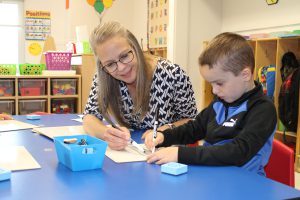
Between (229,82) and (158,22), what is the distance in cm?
437

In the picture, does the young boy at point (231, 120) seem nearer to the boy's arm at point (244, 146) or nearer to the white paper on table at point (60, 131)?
the boy's arm at point (244, 146)

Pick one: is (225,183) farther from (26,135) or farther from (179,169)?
(26,135)

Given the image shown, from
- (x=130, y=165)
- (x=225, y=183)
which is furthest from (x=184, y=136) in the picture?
(x=225, y=183)

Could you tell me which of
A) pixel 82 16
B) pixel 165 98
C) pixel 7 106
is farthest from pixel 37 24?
pixel 165 98

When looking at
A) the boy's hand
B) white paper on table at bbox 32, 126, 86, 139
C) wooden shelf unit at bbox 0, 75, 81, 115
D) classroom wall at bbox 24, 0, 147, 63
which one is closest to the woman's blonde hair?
white paper on table at bbox 32, 126, 86, 139

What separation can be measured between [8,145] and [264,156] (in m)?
0.81

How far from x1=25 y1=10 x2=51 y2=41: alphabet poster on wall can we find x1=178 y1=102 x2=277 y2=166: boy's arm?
5.56 m

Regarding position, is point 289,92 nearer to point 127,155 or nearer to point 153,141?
point 153,141

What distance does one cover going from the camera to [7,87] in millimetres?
3275

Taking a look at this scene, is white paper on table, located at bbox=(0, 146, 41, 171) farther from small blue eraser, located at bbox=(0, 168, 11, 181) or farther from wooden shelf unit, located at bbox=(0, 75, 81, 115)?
wooden shelf unit, located at bbox=(0, 75, 81, 115)

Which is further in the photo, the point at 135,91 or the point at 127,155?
the point at 135,91

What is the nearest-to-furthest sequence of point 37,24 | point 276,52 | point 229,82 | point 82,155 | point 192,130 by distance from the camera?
1. point 82,155
2. point 229,82
3. point 192,130
4. point 276,52
5. point 37,24

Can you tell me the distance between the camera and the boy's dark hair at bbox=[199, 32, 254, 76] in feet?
3.81

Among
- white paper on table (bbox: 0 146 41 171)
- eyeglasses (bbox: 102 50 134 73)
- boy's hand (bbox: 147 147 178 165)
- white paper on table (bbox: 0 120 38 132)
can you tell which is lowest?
white paper on table (bbox: 0 146 41 171)
